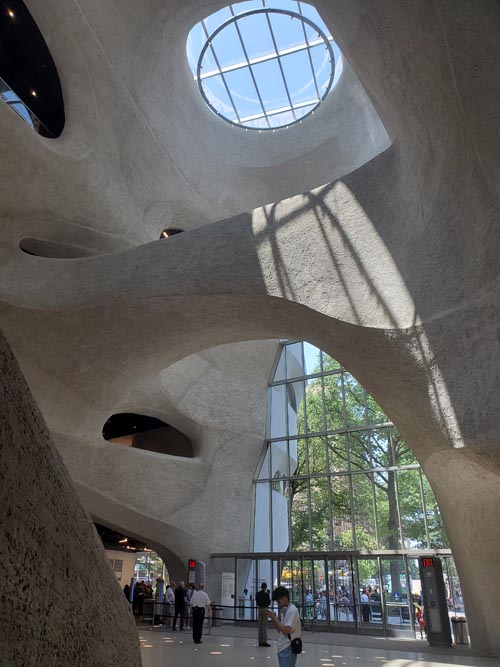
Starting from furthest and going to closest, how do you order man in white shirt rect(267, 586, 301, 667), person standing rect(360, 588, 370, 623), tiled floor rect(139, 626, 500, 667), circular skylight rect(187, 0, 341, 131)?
circular skylight rect(187, 0, 341, 131)
person standing rect(360, 588, 370, 623)
tiled floor rect(139, 626, 500, 667)
man in white shirt rect(267, 586, 301, 667)

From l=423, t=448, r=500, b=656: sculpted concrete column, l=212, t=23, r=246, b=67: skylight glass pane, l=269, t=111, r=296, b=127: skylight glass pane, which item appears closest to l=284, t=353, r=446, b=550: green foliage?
l=423, t=448, r=500, b=656: sculpted concrete column

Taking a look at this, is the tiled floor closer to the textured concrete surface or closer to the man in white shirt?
the textured concrete surface

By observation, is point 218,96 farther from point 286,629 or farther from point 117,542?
point 286,629

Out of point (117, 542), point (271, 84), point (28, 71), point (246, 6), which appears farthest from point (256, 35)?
point (117, 542)

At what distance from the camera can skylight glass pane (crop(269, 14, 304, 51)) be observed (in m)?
21.4

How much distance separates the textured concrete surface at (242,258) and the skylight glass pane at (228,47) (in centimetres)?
250

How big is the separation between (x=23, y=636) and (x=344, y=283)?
9764 millimetres

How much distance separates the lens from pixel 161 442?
23.8 metres

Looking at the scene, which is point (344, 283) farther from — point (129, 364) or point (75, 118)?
point (75, 118)

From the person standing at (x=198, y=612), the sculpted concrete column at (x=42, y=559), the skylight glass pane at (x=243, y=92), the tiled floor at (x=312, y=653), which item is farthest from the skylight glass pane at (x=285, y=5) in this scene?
the sculpted concrete column at (x=42, y=559)

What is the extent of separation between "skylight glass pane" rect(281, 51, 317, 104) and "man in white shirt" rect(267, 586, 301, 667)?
884 inches

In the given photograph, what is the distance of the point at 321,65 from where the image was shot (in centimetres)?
2242

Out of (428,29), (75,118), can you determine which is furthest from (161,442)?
(428,29)

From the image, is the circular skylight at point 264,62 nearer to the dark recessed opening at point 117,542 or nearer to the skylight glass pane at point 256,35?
the skylight glass pane at point 256,35
